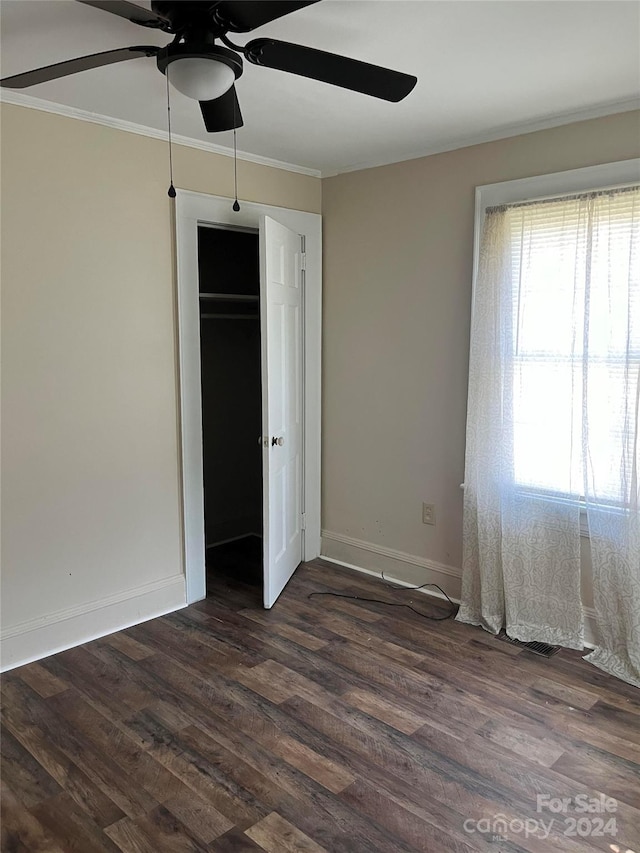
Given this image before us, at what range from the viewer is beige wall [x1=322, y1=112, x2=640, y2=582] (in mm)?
3426

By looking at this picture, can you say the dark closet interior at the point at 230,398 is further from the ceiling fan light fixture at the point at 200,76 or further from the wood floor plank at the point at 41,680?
the ceiling fan light fixture at the point at 200,76

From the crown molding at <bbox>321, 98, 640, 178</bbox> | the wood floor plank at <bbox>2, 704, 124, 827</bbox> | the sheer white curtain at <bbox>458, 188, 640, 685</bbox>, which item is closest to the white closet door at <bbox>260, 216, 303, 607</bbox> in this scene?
the crown molding at <bbox>321, 98, 640, 178</bbox>

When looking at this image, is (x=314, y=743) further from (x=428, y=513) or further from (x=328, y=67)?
(x=328, y=67)

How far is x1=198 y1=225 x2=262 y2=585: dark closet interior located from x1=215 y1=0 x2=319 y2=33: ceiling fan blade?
2.58 meters

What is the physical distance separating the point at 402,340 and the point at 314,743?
224 cm

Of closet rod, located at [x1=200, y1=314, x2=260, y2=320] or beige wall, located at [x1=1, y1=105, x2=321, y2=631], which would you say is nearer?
beige wall, located at [x1=1, y1=105, x2=321, y2=631]

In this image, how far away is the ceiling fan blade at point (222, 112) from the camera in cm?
221

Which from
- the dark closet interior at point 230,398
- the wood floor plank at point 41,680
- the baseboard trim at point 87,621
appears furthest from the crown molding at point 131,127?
the wood floor plank at point 41,680

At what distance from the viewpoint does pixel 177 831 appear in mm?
1977

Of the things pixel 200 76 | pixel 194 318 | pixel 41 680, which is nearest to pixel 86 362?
pixel 194 318

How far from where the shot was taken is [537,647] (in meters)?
3.10

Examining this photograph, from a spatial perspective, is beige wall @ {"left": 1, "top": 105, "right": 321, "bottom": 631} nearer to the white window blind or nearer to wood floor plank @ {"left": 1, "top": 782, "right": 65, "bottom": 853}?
wood floor plank @ {"left": 1, "top": 782, "right": 65, "bottom": 853}

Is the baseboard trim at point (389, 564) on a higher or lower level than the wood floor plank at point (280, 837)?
higher

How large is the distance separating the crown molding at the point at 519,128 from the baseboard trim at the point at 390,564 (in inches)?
90.8
